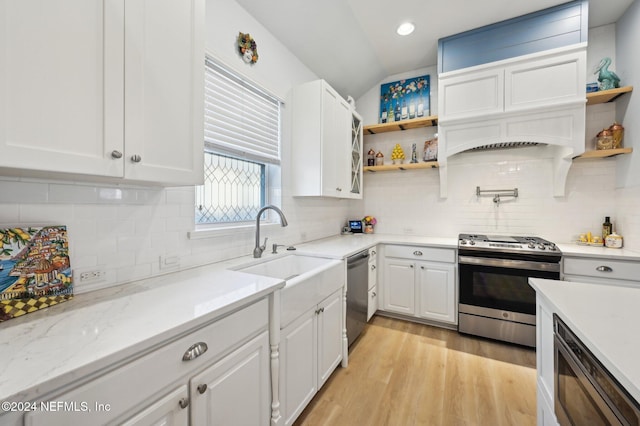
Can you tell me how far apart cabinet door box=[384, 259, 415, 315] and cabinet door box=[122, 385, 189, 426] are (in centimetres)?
241

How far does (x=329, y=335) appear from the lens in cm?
186

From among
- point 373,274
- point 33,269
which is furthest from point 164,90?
point 373,274

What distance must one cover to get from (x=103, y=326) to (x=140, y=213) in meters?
0.71

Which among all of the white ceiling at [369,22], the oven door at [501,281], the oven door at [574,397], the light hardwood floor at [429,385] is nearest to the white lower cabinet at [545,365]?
the oven door at [574,397]

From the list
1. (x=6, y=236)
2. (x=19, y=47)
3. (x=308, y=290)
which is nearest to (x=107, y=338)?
(x=6, y=236)

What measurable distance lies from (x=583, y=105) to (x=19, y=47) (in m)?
3.64

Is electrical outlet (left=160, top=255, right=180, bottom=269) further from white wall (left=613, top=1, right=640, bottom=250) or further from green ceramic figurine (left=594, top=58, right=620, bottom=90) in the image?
green ceramic figurine (left=594, top=58, right=620, bottom=90)

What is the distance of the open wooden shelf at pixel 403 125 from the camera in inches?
121

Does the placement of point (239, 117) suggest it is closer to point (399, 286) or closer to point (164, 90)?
point (164, 90)

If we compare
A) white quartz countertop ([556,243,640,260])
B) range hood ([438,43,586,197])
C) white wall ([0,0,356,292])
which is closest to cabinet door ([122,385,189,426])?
white wall ([0,0,356,292])

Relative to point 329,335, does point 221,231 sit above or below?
above

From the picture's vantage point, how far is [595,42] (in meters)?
2.59

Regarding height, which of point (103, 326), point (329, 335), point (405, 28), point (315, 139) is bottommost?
point (329, 335)

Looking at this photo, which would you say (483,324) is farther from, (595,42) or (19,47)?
(19,47)
